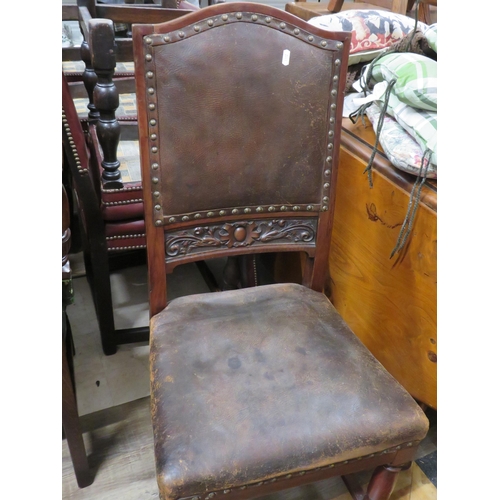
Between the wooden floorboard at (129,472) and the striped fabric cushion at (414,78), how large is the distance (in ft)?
2.92

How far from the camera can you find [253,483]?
0.75 meters

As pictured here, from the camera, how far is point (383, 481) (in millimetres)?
897

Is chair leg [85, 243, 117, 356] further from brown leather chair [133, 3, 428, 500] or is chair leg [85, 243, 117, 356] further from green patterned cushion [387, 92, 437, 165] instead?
green patterned cushion [387, 92, 437, 165]

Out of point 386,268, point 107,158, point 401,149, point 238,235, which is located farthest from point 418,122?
point 107,158

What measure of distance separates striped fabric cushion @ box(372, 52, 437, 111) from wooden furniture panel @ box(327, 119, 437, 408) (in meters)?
0.15

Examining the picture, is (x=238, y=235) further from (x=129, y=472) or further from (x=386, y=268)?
(x=129, y=472)

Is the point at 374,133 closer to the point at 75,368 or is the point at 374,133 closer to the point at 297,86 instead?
the point at 297,86

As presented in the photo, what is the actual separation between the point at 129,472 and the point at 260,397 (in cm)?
55

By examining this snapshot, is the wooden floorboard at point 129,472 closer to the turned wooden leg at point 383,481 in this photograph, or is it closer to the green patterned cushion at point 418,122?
the turned wooden leg at point 383,481

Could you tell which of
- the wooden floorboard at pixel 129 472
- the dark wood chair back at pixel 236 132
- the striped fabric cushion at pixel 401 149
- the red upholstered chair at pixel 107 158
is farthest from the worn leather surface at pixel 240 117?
the wooden floorboard at pixel 129 472

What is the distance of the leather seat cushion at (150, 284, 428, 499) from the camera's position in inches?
28.8

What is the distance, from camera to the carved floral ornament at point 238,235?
0.96 metres

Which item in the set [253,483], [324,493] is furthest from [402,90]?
[324,493]

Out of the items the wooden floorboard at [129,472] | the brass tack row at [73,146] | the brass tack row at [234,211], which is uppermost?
the brass tack row at [73,146]
